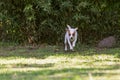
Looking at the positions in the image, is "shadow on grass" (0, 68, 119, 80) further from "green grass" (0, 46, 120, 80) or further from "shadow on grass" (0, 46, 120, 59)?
"shadow on grass" (0, 46, 120, 59)

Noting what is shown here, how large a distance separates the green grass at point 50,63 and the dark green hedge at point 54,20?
64.8 inches

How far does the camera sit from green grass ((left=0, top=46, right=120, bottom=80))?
10570 mm

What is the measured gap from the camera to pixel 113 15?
20078mm

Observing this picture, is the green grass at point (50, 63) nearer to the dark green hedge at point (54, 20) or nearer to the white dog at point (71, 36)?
the white dog at point (71, 36)

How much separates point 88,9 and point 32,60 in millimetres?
6289

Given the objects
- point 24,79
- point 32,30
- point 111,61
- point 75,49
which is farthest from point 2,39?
point 24,79

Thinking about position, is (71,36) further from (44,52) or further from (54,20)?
(54,20)

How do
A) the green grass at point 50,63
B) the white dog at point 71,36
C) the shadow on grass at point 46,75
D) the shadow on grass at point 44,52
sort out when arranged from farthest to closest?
the white dog at point 71,36, the shadow on grass at point 44,52, the green grass at point 50,63, the shadow on grass at point 46,75

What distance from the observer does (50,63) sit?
44.6 ft

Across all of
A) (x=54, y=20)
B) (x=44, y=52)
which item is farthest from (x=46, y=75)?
(x=54, y=20)

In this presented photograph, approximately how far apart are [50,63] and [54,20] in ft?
22.2

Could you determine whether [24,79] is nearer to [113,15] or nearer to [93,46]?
[93,46]

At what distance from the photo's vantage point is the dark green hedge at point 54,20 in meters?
19.7

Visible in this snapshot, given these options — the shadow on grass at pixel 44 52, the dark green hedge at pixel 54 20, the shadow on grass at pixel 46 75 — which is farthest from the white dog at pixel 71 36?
the shadow on grass at pixel 46 75
